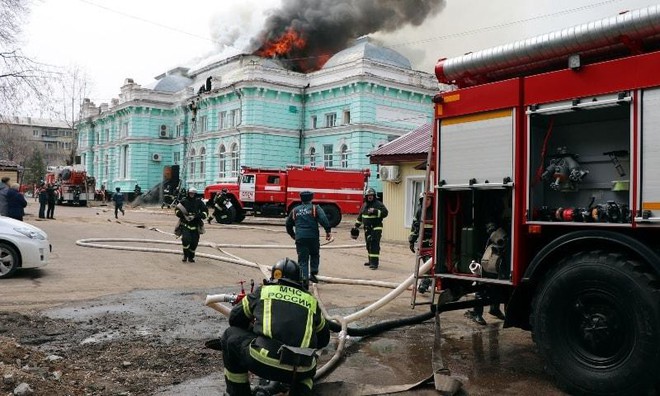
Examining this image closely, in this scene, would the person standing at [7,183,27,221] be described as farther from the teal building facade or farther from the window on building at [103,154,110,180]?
the window on building at [103,154,110,180]

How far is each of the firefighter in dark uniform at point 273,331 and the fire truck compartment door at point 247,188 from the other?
869 inches

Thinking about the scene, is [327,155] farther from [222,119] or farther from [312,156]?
[222,119]

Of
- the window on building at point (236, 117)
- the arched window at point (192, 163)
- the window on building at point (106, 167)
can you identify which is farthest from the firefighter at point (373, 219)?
the window on building at point (106, 167)

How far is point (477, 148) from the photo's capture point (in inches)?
209

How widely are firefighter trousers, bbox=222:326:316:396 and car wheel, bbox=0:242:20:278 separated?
22.7ft

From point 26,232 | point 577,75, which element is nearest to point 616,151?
point 577,75

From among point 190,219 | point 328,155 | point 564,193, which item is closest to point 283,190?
point 328,155

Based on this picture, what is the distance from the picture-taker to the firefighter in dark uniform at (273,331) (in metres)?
3.77

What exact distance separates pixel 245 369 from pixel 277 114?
33106 mm

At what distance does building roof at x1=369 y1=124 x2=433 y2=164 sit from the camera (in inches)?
712

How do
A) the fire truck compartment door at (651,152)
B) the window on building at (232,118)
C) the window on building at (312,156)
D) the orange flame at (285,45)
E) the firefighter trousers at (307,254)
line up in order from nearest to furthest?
the fire truck compartment door at (651,152) → the firefighter trousers at (307,254) → the window on building at (312,156) → the window on building at (232,118) → the orange flame at (285,45)

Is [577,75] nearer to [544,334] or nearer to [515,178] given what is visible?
[515,178]

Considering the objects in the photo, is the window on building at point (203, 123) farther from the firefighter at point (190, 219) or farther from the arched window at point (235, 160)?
the firefighter at point (190, 219)

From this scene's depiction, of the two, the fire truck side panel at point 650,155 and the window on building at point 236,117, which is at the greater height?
the window on building at point 236,117
